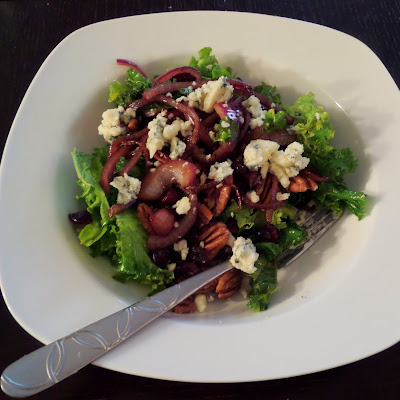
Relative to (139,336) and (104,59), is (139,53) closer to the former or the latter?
(104,59)

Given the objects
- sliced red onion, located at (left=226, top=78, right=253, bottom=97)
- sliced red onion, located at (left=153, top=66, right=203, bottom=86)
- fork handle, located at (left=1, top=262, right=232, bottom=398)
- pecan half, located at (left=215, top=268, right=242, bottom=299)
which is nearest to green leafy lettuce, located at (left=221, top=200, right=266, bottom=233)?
pecan half, located at (left=215, top=268, right=242, bottom=299)

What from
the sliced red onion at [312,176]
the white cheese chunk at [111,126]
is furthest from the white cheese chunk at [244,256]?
the white cheese chunk at [111,126]

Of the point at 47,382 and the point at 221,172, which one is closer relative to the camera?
the point at 47,382

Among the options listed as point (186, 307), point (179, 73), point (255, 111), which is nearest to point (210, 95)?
point (255, 111)

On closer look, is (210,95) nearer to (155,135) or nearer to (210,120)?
(210,120)

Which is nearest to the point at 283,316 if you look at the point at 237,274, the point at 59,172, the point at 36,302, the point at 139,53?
the point at 237,274
